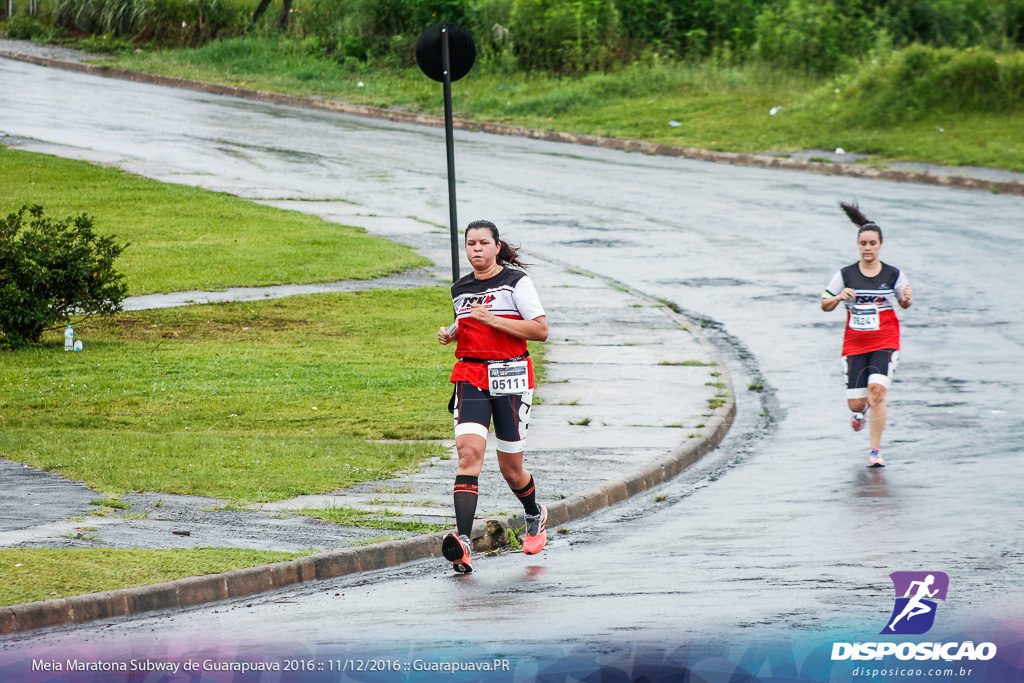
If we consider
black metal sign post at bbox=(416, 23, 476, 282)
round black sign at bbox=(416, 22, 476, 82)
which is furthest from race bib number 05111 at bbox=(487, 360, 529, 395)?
round black sign at bbox=(416, 22, 476, 82)

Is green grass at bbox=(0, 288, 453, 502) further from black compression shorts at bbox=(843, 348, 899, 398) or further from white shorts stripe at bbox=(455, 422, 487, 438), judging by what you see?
black compression shorts at bbox=(843, 348, 899, 398)

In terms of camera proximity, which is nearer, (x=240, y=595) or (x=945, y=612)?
(x=945, y=612)

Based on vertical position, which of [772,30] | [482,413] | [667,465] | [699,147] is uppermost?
[772,30]

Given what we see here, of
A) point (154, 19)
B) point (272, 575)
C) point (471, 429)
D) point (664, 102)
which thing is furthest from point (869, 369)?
point (154, 19)

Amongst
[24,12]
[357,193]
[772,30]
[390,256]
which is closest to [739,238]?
[390,256]

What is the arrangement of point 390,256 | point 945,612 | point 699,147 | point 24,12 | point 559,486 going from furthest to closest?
point 24,12, point 699,147, point 390,256, point 559,486, point 945,612

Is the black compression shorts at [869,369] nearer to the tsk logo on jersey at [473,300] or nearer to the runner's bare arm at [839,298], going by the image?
the runner's bare arm at [839,298]

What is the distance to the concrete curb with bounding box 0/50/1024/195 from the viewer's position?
2742 cm

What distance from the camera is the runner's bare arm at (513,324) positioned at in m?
7.66

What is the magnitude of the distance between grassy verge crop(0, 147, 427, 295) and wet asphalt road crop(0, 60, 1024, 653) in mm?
1583

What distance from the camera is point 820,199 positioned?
2500cm

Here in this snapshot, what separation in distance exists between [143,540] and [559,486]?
3.20 m

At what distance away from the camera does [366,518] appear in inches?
345

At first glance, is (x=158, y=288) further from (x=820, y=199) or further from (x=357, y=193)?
(x=820, y=199)
